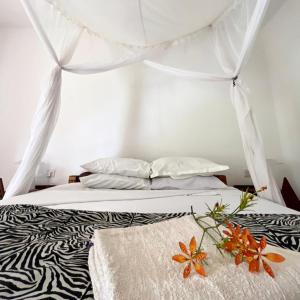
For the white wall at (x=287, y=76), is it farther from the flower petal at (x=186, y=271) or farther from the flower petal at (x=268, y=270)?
the flower petal at (x=186, y=271)

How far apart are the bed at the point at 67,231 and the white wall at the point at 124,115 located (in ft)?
2.92

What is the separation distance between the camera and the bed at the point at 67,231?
0.46 meters

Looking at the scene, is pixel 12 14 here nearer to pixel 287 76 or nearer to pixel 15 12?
pixel 15 12

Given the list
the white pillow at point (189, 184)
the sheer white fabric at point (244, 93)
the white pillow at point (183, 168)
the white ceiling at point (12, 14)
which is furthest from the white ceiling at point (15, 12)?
the white pillow at point (189, 184)

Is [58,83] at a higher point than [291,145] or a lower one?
higher

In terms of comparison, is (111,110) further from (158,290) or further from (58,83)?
(158,290)

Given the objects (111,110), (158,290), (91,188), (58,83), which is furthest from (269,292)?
(111,110)

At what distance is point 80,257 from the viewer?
0.59 metres

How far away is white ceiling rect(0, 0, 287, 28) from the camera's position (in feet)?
7.21

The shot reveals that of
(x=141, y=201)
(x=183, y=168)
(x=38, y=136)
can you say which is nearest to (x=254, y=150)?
(x=183, y=168)

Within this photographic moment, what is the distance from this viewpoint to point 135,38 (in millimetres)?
1957

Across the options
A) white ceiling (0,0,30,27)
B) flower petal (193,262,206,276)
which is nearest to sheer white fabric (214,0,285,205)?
flower petal (193,262,206,276)

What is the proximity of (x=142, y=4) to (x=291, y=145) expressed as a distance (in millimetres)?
2126

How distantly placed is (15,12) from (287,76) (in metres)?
3.17
